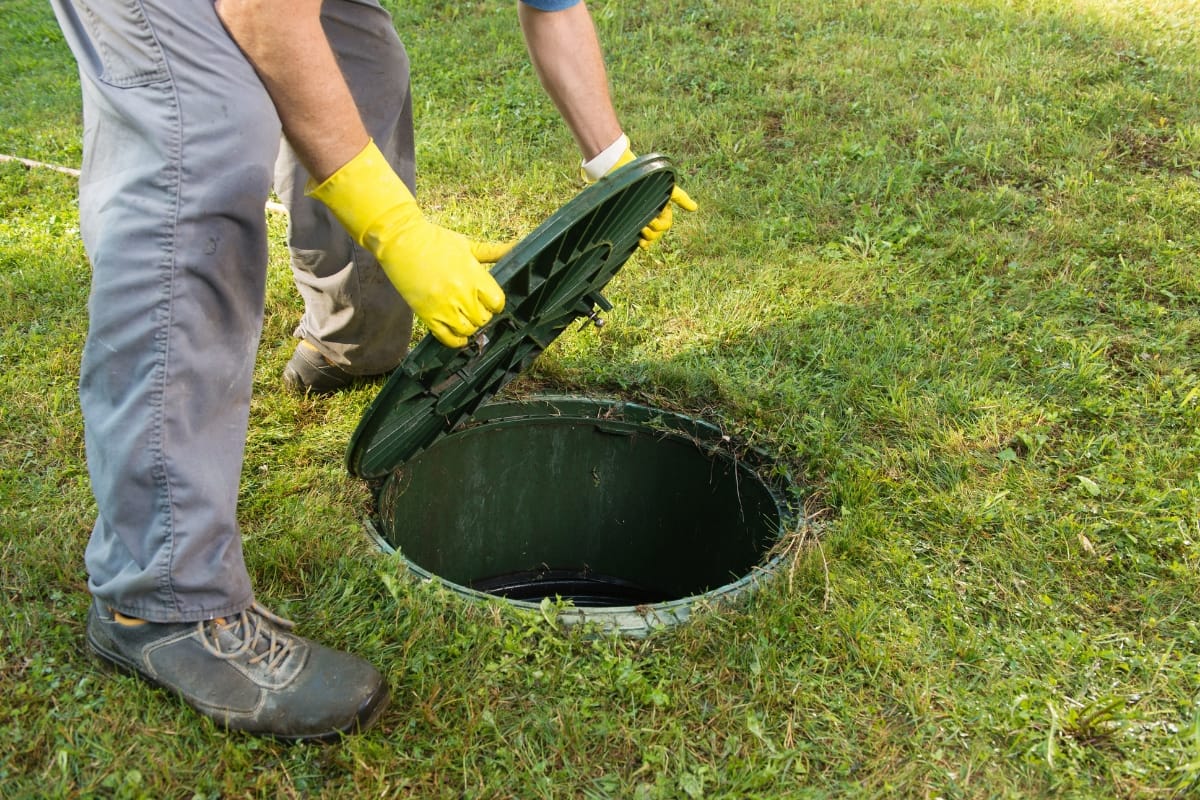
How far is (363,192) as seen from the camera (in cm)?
198

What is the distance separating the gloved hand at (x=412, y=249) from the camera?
1983 millimetres

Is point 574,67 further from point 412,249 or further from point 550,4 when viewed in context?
point 412,249

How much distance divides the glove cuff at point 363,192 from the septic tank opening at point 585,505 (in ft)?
3.00

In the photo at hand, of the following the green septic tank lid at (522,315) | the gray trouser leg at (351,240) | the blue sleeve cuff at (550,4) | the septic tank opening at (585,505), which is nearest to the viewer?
the green septic tank lid at (522,315)

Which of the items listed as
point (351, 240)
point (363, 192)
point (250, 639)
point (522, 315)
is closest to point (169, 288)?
point (363, 192)

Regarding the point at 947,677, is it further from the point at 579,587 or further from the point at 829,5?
the point at 829,5

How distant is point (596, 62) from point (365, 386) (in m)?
1.16

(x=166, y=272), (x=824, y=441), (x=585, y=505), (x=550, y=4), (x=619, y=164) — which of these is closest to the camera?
(x=166, y=272)

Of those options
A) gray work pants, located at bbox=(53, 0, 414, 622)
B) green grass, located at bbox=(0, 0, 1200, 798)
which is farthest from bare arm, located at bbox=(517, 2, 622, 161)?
gray work pants, located at bbox=(53, 0, 414, 622)

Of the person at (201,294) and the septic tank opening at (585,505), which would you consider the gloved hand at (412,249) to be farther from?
the septic tank opening at (585,505)

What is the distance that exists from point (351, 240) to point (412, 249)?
3.19 feet

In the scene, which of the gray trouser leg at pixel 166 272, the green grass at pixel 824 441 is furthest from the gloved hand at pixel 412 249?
the green grass at pixel 824 441

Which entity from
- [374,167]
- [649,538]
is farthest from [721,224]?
[374,167]

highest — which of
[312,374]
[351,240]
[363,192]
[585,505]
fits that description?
[363,192]
